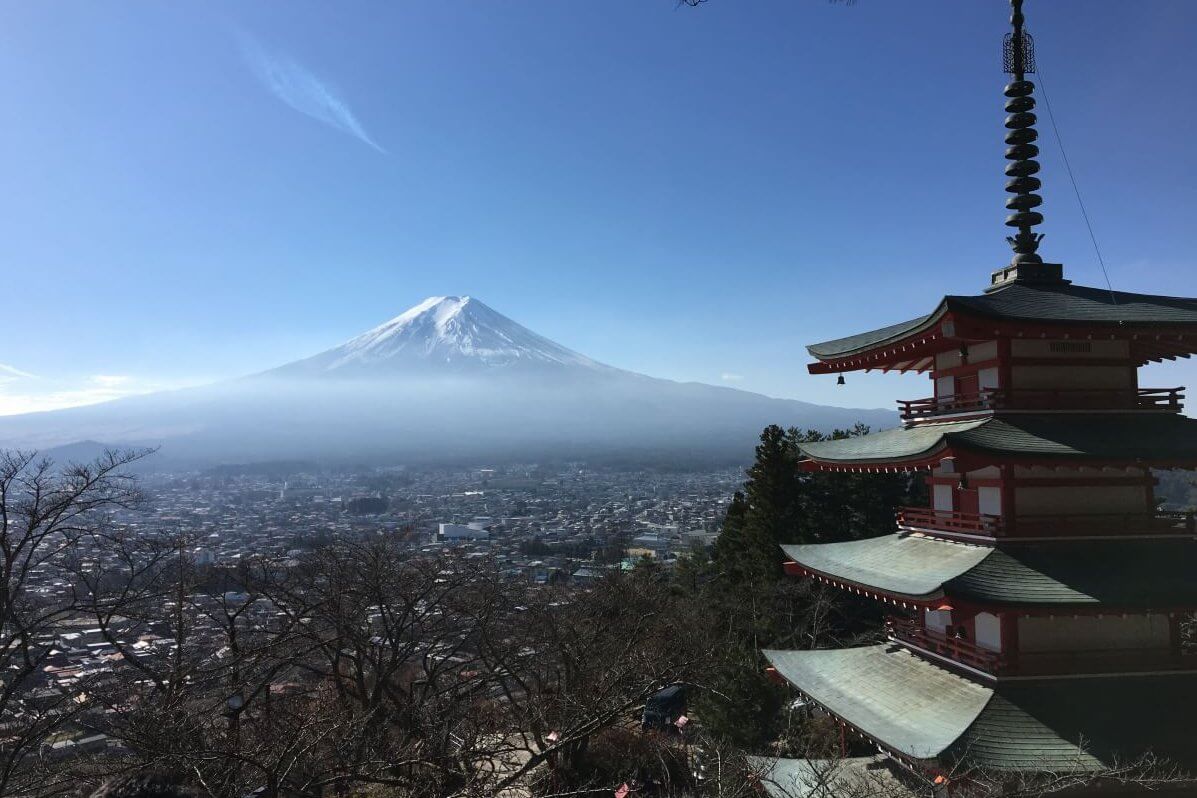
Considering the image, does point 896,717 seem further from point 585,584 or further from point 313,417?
point 313,417

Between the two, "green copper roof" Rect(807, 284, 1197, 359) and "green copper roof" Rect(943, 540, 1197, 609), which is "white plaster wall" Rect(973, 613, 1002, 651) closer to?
"green copper roof" Rect(943, 540, 1197, 609)

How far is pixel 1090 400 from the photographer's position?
280 inches

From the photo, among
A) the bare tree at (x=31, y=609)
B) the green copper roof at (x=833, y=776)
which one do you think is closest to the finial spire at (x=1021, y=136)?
the green copper roof at (x=833, y=776)

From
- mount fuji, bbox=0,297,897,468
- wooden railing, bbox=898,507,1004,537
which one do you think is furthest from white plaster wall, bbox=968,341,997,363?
mount fuji, bbox=0,297,897,468

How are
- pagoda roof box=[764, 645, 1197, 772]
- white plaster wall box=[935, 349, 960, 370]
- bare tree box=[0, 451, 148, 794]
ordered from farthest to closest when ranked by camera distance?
1. white plaster wall box=[935, 349, 960, 370]
2. bare tree box=[0, 451, 148, 794]
3. pagoda roof box=[764, 645, 1197, 772]

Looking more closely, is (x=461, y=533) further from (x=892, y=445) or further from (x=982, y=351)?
(x=982, y=351)

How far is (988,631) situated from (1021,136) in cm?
530

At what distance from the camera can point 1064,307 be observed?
6973mm

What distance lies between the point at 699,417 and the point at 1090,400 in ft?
541

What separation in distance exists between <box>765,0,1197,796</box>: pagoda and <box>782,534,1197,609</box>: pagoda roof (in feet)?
0.06

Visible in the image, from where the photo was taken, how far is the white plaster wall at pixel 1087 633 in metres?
6.62

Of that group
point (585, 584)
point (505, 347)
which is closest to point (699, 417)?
point (505, 347)

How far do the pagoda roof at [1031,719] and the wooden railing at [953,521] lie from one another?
55.8 inches

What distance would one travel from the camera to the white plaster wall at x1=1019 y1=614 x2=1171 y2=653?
6625mm
